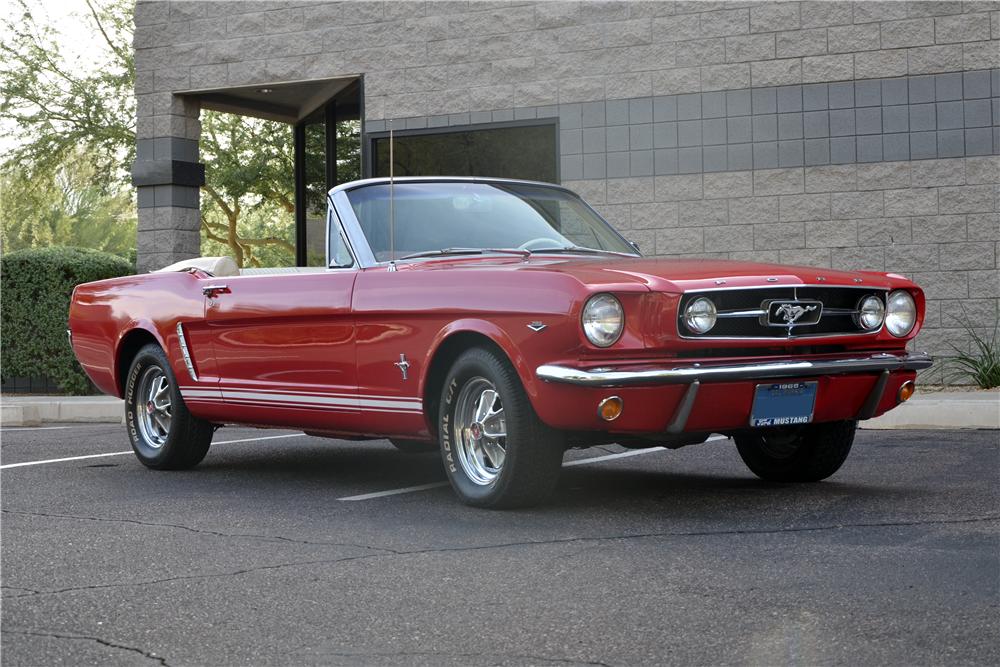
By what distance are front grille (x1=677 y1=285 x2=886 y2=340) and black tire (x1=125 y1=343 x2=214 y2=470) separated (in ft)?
12.0

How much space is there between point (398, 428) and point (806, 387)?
1.96 meters

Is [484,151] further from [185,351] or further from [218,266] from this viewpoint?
[185,351]

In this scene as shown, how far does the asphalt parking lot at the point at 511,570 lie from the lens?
12.6ft

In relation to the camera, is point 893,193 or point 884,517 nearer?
point 884,517

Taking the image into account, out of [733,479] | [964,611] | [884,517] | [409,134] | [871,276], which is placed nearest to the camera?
[964,611]

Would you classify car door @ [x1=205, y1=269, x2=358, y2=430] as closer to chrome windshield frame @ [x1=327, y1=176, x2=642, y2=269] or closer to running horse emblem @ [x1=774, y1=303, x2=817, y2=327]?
chrome windshield frame @ [x1=327, y1=176, x2=642, y2=269]

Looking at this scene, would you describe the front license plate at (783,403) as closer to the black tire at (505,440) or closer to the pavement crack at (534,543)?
the pavement crack at (534,543)

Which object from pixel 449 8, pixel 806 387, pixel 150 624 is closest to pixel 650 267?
pixel 806 387

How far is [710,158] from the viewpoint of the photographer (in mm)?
13938

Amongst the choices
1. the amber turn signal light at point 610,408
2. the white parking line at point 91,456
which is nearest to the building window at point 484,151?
the white parking line at point 91,456

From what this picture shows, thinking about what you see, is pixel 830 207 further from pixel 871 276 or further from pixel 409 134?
pixel 871 276

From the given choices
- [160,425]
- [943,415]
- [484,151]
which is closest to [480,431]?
[160,425]

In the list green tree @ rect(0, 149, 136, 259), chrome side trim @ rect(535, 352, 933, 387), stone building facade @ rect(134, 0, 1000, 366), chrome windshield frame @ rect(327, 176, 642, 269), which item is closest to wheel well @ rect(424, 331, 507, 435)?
chrome side trim @ rect(535, 352, 933, 387)

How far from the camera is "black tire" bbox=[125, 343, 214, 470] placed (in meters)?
8.25
